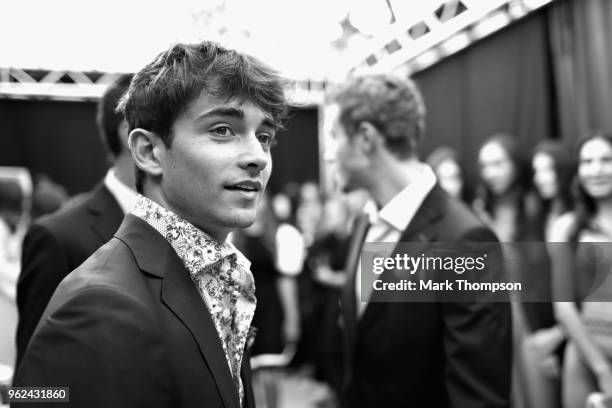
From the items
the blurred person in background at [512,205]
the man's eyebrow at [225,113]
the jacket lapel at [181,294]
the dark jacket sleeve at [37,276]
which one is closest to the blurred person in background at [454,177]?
the blurred person in background at [512,205]

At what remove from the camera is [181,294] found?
1067 mm

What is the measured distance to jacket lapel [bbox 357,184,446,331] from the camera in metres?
1.81

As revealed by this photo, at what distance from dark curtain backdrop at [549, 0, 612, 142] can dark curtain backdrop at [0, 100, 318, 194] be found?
4739 millimetres

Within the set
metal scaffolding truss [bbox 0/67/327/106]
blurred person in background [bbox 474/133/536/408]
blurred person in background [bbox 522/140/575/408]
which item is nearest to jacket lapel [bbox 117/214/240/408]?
blurred person in background [bbox 522/140/575/408]

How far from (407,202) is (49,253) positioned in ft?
3.65

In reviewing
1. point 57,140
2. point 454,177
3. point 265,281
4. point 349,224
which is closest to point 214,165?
point 454,177

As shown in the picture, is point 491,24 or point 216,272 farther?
point 491,24

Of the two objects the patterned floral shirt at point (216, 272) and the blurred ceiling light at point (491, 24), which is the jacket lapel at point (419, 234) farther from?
the blurred ceiling light at point (491, 24)

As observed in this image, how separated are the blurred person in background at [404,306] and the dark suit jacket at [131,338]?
32.5 inches

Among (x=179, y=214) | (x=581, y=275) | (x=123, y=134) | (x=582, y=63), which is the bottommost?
(x=581, y=275)

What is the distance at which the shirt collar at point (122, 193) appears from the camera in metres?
1.93

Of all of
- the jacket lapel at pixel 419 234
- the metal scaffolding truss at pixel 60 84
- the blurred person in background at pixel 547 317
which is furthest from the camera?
the metal scaffolding truss at pixel 60 84

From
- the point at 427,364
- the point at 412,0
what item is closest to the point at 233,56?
the point at 427,364

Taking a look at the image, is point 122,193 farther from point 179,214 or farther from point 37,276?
point 179,214
